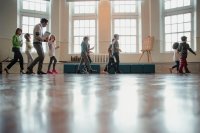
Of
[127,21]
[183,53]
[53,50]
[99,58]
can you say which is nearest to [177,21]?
[127,21]

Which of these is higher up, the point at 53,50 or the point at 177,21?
the point at 177,21

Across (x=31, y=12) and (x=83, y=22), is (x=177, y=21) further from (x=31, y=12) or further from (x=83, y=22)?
(x=31, y=12)

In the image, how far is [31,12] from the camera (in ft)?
41.4

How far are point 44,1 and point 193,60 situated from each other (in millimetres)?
6353

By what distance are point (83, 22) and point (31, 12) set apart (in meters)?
2.17

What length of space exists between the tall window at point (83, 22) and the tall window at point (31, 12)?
1.21m

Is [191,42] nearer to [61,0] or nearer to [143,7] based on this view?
[143,7]

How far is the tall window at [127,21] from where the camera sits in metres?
13.1

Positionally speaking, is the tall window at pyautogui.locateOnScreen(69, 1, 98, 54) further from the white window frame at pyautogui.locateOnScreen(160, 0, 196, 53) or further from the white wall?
the white window frame at pyautogui.locateOnScreen(160, 0, 196, 53)

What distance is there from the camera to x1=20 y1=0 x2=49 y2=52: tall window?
41.0ft

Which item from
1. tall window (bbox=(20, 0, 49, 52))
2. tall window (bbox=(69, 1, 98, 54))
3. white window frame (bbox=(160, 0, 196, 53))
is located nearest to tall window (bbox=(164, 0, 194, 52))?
white window frame (bbox=(160, 0, 196, 53))

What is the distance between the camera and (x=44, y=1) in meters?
12.9

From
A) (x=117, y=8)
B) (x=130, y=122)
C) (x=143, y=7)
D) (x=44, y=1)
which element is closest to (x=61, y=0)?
(x=44, y=1)

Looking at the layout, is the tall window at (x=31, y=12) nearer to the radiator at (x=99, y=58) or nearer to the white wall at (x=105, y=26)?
the white wall at (x=105, y=26)
